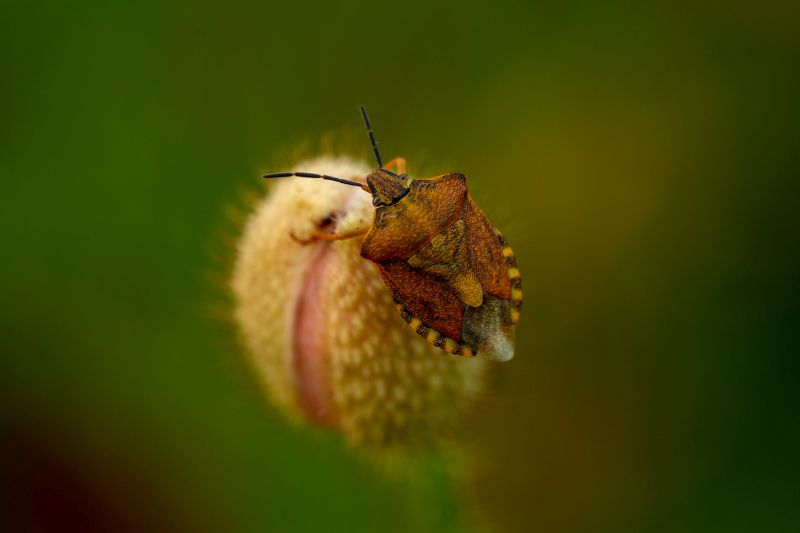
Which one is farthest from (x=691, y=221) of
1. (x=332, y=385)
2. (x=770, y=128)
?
(x=332, y=385)

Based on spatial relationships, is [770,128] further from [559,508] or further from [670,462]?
[559,508]

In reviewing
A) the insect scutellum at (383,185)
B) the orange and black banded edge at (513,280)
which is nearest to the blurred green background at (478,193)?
the orange and black banded edge at (513,280)

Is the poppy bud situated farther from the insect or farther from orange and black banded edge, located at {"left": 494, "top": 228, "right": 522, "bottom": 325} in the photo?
orange and black banded edge, located at {"left": 494, "top": 228, "right": 522, "bottom": 325}

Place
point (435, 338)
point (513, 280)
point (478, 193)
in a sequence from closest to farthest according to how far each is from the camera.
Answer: point (435, 338) < point (513, 280) < point (478, 193)

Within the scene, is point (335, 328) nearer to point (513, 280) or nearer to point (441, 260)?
point (441, 260)

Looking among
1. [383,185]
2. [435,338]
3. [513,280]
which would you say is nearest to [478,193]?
[513,280]

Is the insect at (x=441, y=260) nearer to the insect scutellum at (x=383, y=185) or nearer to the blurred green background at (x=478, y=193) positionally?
the insect scutellum at (x=383, y=185)
